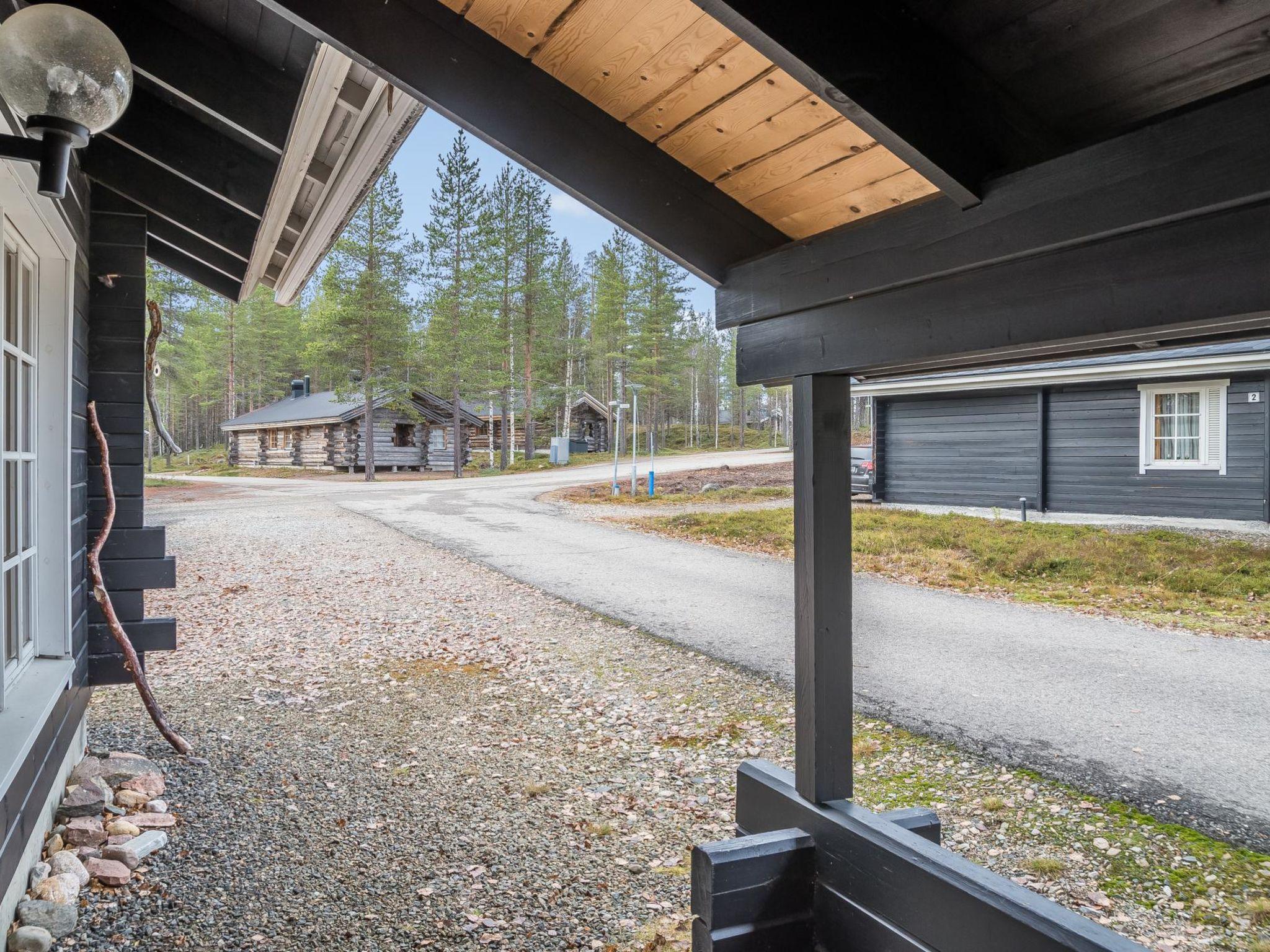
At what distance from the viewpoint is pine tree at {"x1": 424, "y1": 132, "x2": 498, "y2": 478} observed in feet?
89.1

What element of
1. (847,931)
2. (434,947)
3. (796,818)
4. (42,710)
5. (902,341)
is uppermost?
(902,341)

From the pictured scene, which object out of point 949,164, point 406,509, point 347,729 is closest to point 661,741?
point 347,729

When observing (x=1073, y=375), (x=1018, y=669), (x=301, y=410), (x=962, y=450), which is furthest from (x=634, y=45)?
(x=301, y=410)

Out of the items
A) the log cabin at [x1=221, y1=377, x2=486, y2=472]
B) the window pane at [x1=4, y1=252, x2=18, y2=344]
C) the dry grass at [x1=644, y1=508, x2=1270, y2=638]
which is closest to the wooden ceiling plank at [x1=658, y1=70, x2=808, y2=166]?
the window pane at [x1=4, y1=252, x2=18, y2=344]

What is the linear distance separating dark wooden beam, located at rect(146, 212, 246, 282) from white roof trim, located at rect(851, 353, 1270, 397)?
6.51 metres

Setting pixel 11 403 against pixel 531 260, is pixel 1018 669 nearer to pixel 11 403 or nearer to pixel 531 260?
pixel 11 403

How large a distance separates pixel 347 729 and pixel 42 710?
5.83 feet

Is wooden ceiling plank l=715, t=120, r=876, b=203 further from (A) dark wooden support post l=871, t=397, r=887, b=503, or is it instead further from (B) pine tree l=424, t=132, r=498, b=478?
(B) pine tree l=424, t=132, r=498, b=478

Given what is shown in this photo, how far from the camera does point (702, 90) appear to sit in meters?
1.71

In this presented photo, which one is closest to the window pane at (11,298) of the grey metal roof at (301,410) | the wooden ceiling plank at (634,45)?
the wooden ceiling plank at (634,45)

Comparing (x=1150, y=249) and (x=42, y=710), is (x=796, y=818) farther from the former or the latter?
(x=42, y=710)

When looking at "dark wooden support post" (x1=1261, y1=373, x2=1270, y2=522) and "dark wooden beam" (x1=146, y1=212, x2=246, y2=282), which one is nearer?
"dark wooden beam" (x1=146, y1=212, x2=246, y2=282)

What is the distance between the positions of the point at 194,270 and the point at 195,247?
23.6 inches

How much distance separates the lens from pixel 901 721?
4.08 meters
